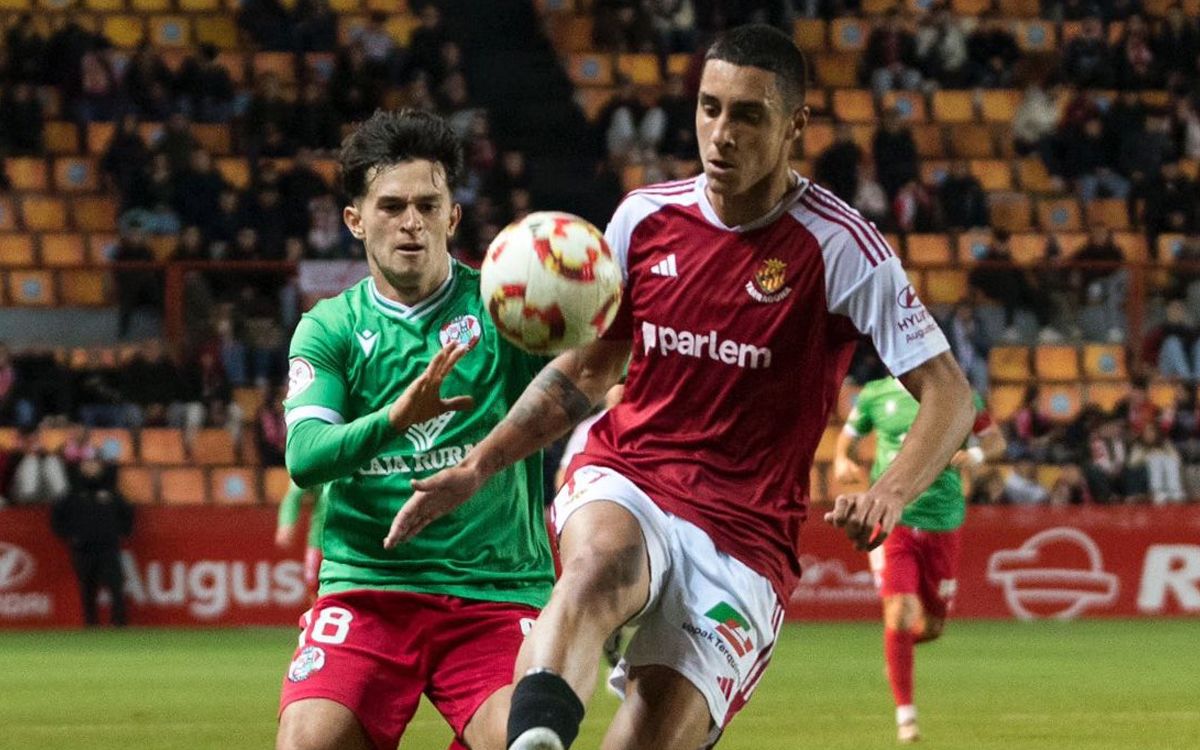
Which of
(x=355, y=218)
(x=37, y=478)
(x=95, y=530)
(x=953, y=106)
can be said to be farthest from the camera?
(x=953, y=106)

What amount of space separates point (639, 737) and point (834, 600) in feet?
46.2

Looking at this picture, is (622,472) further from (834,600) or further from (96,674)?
(834,600)

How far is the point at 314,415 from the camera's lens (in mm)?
5625

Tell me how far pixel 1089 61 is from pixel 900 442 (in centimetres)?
1321

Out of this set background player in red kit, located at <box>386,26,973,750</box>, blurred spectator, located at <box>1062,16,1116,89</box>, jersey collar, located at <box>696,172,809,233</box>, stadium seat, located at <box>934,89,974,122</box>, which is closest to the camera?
background player in red kit, located at <box>386,26,973,750</box>

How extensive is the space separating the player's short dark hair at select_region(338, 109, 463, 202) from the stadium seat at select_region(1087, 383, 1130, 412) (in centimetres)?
1520

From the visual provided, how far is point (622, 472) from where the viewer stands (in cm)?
554

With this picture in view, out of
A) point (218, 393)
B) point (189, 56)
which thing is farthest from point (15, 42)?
point (218, 393)

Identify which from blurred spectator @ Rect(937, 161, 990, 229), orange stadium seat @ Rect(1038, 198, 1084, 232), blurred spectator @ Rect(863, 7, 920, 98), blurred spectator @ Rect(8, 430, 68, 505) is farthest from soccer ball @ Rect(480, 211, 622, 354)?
blurred spectator @ Rect(863, 7, 920, 98)

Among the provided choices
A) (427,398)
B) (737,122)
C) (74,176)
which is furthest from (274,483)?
(737,122)

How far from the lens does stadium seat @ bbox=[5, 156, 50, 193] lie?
69.2 feet

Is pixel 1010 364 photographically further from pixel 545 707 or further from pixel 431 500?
pixel 545 707

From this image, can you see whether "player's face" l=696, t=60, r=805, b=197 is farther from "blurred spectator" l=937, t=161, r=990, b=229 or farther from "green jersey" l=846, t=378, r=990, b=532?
"blurred spectator" l=937, t=161, r=990, b=229

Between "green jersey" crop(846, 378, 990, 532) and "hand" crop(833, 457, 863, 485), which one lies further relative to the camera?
"hand" crop(833, 457, 863, 485)
